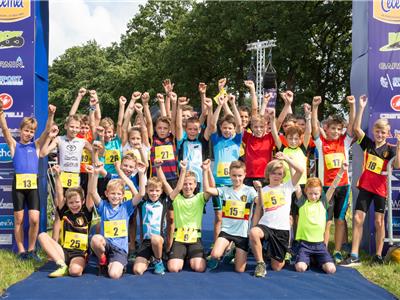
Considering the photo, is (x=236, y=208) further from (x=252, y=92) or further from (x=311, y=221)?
(x=252, y=92)

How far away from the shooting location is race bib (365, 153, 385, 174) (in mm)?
5555

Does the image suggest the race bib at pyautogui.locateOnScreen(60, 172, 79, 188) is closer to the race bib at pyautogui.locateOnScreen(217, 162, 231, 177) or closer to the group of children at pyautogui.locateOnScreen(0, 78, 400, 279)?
the group of children at pyautogui.locateOnScreen(0, 78, 400, 279)

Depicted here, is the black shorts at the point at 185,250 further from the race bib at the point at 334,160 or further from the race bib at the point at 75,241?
the race bib at the point at 334,160

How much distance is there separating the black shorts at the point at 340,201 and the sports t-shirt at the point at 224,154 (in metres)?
1.13

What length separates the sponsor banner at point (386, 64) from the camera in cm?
589

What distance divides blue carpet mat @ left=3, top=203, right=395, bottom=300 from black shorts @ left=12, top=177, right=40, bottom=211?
850mm

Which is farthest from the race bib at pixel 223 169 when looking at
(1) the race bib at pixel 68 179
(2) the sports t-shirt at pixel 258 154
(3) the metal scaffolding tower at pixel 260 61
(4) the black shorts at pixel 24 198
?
(3) the metal scaffolding tower at pixel 260 61

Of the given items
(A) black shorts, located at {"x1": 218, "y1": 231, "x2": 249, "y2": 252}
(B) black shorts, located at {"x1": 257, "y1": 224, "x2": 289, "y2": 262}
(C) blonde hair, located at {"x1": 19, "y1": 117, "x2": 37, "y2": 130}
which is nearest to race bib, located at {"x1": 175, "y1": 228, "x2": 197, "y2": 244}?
(A) black shorts, located at {"x1": 218, "y1": 231, "x2": 249, "y2": 252}

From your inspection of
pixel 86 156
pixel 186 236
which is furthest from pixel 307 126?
pixel 86 156

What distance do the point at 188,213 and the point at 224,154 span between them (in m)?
0.89

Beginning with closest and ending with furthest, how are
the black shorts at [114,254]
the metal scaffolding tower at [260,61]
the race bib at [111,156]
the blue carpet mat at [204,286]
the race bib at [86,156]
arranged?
1. the blue carpet mat at [204,286]
2. the black shorts at [114,254]
3. the race bib at [86,156]
4. the race bib at [111,156]
5. the metal scaffolding tower at [260,61]

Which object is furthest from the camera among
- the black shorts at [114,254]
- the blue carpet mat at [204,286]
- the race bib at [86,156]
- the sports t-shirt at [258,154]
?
the race bib at [86,156]

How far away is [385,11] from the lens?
19.4ft

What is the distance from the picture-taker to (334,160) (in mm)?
5660
